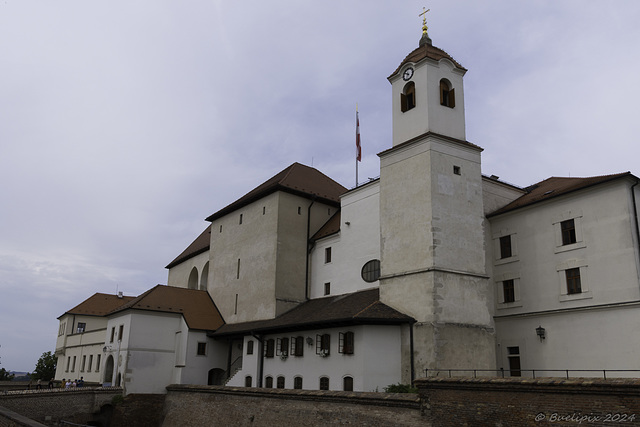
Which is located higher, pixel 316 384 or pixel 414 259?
pixel 414 259

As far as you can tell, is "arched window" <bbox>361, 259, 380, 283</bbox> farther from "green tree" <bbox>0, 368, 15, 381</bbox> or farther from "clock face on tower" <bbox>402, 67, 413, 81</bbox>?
"green tree" <bbox>0, 368, 15, 381</bbox>

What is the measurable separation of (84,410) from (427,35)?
2879 centimetres

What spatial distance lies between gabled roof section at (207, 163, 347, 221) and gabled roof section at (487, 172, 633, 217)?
498 inches

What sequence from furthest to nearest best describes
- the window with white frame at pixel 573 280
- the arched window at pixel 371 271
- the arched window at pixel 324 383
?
the arched window at pixel 371 271 → the arched window at pixel 324 383 → the window with white frame at pixel 573 280

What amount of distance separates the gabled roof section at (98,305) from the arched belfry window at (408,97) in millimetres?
44433

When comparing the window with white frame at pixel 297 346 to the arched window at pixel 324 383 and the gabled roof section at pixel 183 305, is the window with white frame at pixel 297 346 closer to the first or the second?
the arched window at pixel 324 383

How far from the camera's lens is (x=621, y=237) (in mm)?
23047

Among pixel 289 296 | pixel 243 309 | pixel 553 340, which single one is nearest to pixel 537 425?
pixel 553 340

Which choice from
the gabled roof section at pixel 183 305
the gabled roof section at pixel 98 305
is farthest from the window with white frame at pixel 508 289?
the gabled roof section at pixel 98 305

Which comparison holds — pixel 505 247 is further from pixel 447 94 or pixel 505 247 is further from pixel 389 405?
pixel 389 405

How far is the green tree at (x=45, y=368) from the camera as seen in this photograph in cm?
7131

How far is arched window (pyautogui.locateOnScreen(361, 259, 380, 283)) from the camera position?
30.1 meters

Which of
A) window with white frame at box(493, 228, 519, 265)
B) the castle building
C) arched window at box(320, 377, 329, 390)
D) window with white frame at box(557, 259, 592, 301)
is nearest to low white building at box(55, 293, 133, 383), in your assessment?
the castle building

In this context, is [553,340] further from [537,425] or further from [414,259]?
[537,425]
